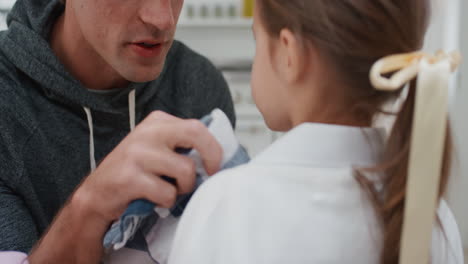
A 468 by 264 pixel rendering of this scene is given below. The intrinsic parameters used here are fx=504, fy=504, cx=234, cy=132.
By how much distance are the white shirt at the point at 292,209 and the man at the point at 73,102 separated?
17 cm

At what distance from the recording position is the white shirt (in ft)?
1.87

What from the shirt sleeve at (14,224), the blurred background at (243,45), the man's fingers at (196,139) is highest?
the man's fingers at (196,139)

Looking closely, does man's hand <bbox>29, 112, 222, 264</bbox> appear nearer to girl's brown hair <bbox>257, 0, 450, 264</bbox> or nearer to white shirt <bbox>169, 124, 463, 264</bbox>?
white shirt <bbox>169, 124, 463, 264</bbox>

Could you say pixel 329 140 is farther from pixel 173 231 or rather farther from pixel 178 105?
pixel 178 105

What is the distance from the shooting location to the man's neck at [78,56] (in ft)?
3.78

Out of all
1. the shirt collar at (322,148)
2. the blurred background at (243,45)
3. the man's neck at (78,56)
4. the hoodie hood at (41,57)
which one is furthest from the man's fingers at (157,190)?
the blurred background at (243,45)

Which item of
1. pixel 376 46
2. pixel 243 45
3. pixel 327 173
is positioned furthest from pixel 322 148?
pixel 243 45

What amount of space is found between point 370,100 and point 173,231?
12.8 inches

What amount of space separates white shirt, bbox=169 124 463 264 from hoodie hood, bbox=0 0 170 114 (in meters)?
0.55

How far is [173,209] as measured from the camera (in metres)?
0.70

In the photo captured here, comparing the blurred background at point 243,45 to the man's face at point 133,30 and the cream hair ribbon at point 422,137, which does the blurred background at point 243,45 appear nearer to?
the man's face at point 133,30

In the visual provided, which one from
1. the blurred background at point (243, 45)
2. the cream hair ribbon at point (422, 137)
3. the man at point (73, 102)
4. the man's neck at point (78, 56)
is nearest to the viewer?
the cream hair ribbon at point (422, 137)

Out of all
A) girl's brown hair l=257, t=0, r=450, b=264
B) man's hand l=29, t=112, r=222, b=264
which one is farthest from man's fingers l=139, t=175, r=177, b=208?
girl's brown hair l=257, t=0, r=450, b=264

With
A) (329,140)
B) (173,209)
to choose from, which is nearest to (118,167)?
(173,209)
